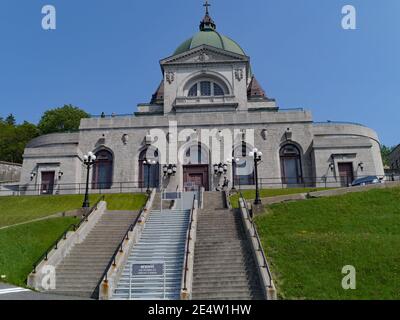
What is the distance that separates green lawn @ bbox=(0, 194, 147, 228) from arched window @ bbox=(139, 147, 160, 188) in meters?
5.83

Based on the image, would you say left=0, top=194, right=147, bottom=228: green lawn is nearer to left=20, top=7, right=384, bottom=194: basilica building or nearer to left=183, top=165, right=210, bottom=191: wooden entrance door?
left=20, top=7, right=384, bottom=194: basilica building

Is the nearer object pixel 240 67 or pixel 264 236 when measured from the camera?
pixel 264 236

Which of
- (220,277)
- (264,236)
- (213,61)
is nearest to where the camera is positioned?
(220,277)

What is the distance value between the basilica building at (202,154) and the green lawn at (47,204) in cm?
547

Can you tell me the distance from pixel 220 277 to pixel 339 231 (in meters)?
7.33

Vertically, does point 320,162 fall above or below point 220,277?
above

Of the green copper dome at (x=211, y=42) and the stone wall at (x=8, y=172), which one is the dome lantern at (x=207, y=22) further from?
the stone wall at (x=8, y=172)

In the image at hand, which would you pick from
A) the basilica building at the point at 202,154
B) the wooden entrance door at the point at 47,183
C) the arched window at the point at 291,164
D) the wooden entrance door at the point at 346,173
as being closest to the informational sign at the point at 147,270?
the basilica building at the point at 202,154

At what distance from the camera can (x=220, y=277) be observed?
16141 millimetres

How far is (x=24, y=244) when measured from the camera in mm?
19422

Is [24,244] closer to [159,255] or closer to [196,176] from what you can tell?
[159,255]

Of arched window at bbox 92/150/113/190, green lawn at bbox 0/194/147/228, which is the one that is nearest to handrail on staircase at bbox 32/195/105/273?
green lawn at bbox 0/194/147/228
